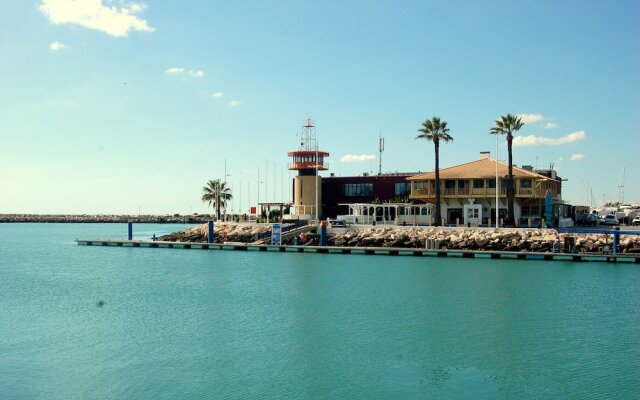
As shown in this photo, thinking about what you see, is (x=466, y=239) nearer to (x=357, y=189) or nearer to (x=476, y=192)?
(x=476, y=192)

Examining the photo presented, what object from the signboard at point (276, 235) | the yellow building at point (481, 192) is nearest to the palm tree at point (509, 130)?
the yellow building at point (481, 192)

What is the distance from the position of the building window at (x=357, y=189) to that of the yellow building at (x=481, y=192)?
34.2ft

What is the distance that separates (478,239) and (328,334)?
38706mm

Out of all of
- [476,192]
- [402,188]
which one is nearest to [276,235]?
[402,188]

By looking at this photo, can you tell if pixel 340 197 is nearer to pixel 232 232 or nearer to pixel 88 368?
pixel 232 232

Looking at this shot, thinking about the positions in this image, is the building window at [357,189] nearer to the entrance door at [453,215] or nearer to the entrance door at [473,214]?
the entrance door at [453,215]

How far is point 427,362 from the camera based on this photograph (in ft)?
82.9

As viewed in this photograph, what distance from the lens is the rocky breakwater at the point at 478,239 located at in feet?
202

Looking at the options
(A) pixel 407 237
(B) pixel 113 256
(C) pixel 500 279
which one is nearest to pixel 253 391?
(C) pixel 500 279

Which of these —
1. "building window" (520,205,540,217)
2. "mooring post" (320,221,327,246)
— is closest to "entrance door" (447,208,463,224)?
"building window" (520,205,540,217)

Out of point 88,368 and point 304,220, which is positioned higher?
point 304,220

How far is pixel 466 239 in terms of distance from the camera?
6600 cm

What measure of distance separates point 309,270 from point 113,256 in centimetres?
2873

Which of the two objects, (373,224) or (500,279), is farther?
(373,224)
